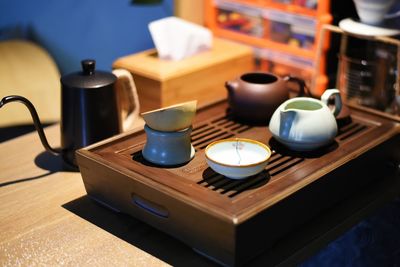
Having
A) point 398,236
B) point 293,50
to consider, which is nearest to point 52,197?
point 398,236

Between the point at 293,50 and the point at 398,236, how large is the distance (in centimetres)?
90

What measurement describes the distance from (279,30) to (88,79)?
1018 millimetres

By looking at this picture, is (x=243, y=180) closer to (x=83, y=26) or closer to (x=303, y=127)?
(x=303, y=127)

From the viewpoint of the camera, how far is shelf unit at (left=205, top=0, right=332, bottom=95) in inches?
81.1

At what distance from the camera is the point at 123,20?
2475 millimetres

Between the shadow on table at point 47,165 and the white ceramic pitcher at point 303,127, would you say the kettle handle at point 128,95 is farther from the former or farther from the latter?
the white ceramic pitcher at point 303,127

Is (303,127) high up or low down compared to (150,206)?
up

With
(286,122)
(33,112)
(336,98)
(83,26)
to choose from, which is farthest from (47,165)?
(83,26)

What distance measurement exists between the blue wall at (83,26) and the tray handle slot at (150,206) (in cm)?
143

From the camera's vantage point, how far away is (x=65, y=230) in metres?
1.22

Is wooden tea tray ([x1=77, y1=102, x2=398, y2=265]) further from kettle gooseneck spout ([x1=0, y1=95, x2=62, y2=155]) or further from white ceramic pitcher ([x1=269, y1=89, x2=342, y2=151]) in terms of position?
kettle gooseneck spout ([x1=0, y1=95, x2=62, y2=155])

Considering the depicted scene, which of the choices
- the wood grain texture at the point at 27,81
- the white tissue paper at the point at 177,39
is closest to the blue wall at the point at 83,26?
the wood grain texture at the point at 27,81

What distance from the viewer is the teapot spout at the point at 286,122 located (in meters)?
1.27

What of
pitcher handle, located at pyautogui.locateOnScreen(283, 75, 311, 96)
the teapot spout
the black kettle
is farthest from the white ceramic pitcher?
the black kettle
